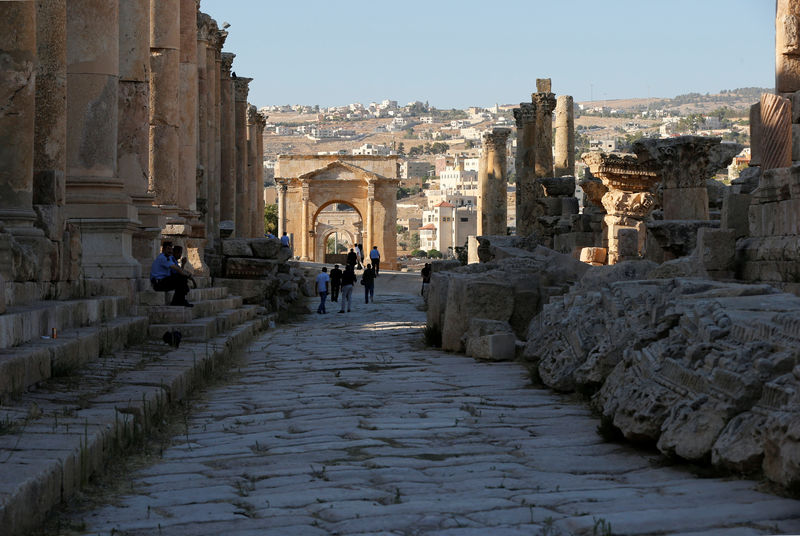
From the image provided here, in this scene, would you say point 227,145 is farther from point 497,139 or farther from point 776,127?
point 776,127

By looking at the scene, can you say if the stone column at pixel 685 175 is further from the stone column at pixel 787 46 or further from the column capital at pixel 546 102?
the column capital at pixel 546 102

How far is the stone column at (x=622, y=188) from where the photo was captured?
21578mm

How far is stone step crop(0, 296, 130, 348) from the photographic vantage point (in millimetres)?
6914

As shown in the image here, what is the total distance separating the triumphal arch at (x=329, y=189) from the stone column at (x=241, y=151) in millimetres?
24020

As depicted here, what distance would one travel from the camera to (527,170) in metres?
30.3

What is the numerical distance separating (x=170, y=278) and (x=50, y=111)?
2.91 m

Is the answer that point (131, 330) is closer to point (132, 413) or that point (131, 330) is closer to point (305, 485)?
point (132, 413)

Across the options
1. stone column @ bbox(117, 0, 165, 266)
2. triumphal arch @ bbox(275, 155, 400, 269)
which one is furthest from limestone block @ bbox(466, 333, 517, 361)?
triumphal arch @ bbox(275, 155, 400, 269)

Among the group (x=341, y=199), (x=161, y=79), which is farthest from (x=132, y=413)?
(x=341, y=199)

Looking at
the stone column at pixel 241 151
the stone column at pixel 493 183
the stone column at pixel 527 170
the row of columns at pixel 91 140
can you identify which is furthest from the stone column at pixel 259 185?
the row of columns at pixel 91 140

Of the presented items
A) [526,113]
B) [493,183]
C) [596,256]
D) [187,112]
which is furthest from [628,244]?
[493,183]

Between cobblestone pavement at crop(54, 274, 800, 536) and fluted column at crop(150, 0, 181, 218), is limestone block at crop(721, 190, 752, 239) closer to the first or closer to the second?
cobblestone pavement at crop(54, 274, 800, 536)

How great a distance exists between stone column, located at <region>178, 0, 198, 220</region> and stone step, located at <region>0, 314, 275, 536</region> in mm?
10254

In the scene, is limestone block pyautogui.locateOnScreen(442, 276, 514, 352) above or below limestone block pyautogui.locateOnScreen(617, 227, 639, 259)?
below
